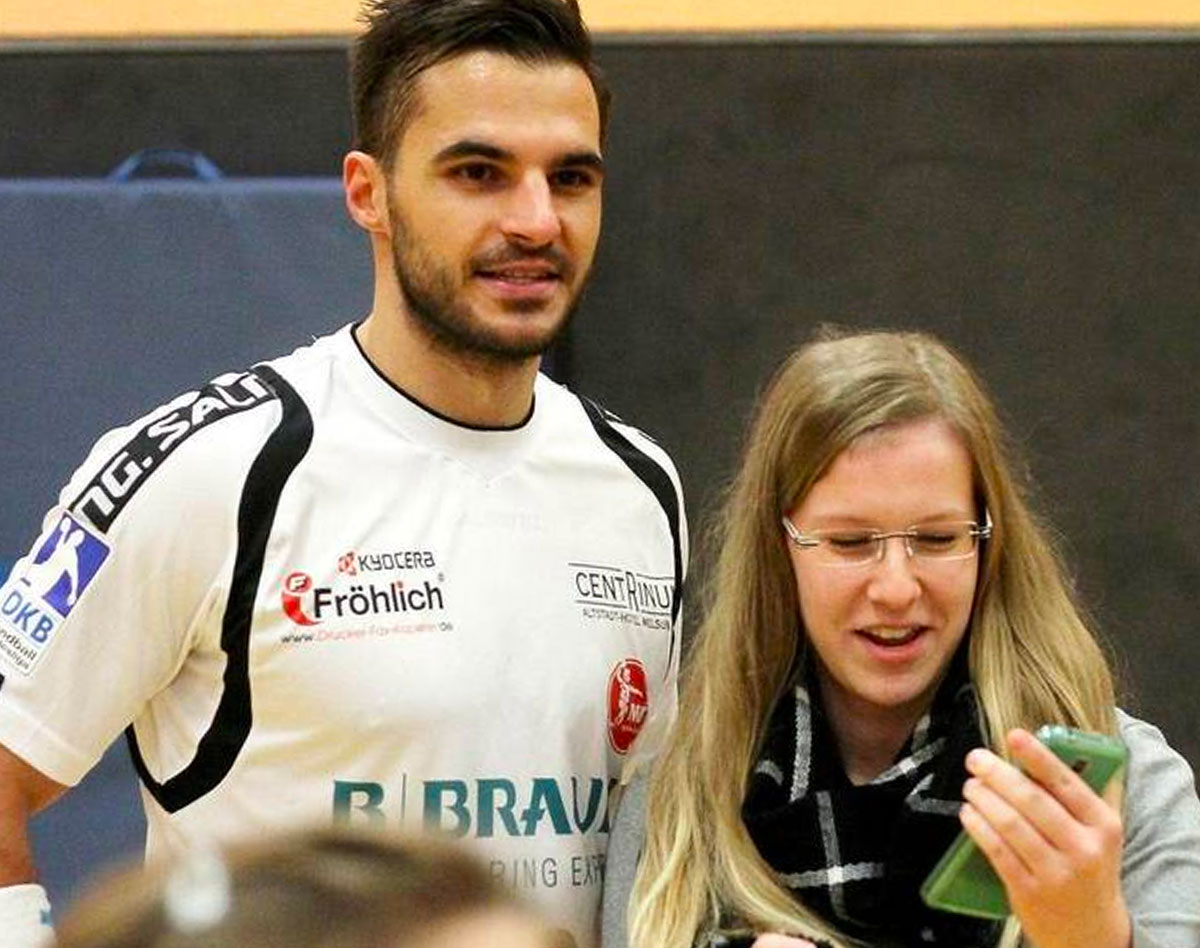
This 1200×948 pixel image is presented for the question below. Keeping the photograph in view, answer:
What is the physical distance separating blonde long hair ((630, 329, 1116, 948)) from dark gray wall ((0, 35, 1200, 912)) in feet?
5.10

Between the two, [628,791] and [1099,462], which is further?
[1099,462]

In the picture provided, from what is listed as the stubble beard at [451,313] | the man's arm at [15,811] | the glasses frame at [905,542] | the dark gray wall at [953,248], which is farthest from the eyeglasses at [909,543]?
the dark gray wall at [953,248]

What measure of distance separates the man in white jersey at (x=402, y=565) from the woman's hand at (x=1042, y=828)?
22.8 inches

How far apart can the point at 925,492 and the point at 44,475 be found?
80.1 inches

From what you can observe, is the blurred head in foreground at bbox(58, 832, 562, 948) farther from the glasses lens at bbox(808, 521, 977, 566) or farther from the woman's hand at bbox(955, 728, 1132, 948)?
the glasses lens at bbox(808, 521, 977, 566)

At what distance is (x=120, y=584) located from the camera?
222cm

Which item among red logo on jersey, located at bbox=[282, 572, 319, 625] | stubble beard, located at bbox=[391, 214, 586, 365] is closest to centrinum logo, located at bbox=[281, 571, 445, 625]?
red logo on jersey, located at bbox=[282, 572, 319, 625]

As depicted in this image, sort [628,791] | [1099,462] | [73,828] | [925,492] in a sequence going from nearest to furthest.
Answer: [925,492] < [628,791] < [73,828] < [1099,462]

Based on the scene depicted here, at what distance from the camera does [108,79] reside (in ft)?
13.1

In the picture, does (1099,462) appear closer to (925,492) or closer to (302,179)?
(302,179)

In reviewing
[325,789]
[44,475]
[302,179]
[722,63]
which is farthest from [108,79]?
[325,789]

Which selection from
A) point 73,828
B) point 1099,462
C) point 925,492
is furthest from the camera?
point 1099,462

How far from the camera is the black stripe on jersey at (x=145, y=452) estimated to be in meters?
2.23

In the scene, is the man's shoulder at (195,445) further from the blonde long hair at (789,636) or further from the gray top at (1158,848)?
the gray top at (1158,848)
